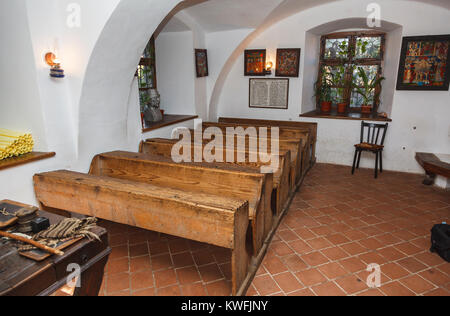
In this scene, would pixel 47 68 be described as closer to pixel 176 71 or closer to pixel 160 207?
pixel 160 207

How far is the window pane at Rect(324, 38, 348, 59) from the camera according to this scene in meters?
6.69

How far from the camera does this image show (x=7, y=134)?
3.19 m

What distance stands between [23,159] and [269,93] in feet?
16.4

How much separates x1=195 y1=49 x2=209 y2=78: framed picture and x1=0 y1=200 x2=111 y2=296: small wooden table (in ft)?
15.2

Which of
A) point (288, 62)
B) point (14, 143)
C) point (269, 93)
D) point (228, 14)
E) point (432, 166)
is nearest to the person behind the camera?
point (14, 143)

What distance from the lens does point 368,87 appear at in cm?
621

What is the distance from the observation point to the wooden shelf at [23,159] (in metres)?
2.85

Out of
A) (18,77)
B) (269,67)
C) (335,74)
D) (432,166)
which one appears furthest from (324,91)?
(18,77)

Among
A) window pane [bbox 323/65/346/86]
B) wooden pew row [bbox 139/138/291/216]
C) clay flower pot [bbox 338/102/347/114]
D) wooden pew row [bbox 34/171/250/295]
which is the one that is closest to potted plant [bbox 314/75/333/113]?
window pane [bbox 323/65/346/86]

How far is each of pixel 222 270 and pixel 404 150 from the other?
15.7 feet

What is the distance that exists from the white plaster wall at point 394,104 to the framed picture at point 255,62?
0.14 metres

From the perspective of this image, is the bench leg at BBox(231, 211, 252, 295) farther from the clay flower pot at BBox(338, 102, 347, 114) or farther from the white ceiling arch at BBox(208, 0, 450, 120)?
the clay flower pot at BBox(338, 102, 347, 114)
